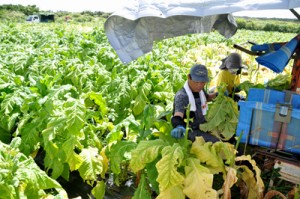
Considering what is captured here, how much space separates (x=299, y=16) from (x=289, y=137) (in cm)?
113

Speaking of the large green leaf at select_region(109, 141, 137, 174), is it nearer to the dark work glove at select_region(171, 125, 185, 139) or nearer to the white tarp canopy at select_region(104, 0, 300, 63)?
the dark work glove at select_region(171, 125, 185, 139)

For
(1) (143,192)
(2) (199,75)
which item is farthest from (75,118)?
(2) (199,75)

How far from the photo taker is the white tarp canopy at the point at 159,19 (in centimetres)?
241

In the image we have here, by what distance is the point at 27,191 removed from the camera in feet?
9.72

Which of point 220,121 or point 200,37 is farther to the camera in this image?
point 200,37

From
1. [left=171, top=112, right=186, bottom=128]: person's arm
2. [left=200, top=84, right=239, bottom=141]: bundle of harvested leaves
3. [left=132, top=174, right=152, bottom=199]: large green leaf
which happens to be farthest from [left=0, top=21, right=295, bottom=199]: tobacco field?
[left=200, top=84, right=239, bottom=141]: bundle of harvested leaves

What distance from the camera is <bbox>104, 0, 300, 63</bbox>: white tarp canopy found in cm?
241

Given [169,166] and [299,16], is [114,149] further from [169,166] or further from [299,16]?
[299,16]

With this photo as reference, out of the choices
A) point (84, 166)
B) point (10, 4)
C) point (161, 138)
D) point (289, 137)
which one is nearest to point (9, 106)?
point (84, 166)

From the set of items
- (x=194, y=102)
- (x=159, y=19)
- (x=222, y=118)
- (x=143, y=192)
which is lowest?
(x=143, y=192)

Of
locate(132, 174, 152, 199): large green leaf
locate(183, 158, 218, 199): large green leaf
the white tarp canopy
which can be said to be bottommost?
locate(132, 174, 152, 199): large green leaf

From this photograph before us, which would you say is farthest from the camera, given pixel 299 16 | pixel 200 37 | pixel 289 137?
pixel 200 37

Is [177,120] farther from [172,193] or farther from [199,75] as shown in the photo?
[172,193]

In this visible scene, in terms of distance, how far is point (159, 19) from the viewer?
10.9 ft
